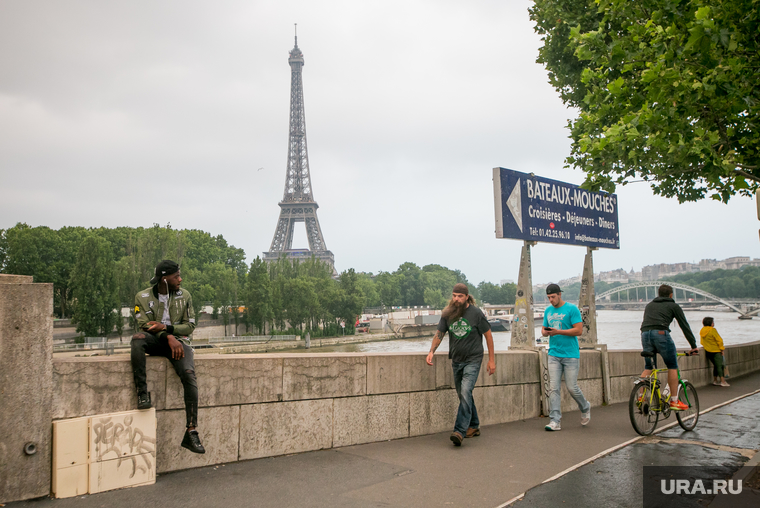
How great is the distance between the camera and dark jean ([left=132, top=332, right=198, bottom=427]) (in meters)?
4.38

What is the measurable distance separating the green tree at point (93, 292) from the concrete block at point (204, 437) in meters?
61.1

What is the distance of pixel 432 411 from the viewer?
6570 mm

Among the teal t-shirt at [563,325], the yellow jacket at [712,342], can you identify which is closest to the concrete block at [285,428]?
the teal t-shirt at [563,325]

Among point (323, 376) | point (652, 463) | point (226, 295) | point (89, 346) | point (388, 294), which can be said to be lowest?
point (89, 346)

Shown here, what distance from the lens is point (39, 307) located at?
395 centimetres

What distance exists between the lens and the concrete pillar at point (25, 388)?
12.5ft

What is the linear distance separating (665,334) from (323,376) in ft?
13.9

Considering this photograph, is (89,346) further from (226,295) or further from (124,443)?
(124,443)

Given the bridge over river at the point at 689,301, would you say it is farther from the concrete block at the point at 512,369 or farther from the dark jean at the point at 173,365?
the dark jean at the point at 173,365

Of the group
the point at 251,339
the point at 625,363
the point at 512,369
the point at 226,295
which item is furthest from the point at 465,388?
the point at 226,295

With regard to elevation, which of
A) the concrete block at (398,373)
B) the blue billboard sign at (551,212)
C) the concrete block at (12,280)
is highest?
the blue billboard sign at (551,212)

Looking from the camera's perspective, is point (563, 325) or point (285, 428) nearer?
point (285, 428)

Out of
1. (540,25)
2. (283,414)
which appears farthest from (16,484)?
(540,25)

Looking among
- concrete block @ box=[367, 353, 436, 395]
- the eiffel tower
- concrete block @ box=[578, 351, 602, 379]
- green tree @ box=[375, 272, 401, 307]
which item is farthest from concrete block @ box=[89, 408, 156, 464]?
green tree @ box=[375, 272, 401, 307]
